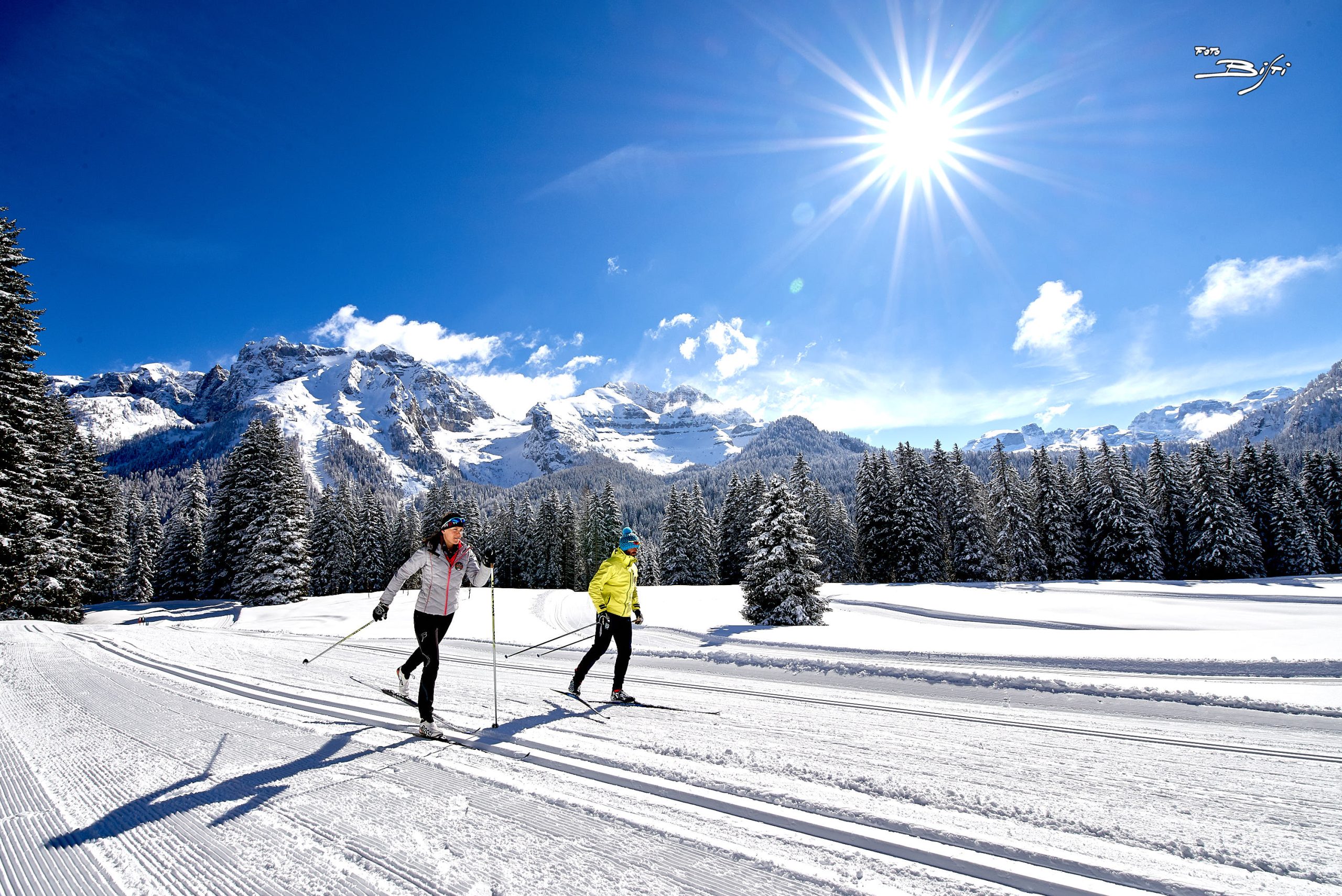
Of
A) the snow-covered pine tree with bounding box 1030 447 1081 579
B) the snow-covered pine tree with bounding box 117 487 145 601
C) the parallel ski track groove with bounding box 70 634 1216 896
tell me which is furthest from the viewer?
the snow-covered pine tree with bounding box 117 487 145 601

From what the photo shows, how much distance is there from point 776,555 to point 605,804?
16.8m

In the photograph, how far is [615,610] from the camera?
6.29 metres

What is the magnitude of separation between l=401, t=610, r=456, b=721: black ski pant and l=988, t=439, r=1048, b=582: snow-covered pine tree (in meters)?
40.0

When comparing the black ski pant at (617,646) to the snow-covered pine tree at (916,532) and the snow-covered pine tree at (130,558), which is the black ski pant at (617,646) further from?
the snow-covered pine tree at (130,558)

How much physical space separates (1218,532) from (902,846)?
46.4 meters

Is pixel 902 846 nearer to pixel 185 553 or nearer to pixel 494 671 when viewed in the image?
pixel 494 671

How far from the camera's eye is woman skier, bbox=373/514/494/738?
5.22 meters

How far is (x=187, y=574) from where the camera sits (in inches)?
1620

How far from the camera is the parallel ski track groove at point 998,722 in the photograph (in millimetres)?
4047

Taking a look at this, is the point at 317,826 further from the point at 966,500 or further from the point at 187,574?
the point at 187,574

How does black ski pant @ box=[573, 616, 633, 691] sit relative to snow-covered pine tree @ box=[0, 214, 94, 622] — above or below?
below

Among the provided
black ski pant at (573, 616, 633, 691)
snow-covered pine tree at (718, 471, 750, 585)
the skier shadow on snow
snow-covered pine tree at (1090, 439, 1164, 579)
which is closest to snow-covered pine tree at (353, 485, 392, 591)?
snow-covered pine tree at (718, 471, 750, 585)

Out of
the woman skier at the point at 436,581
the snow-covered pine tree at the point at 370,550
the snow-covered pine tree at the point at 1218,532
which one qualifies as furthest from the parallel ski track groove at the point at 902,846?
the snow-covered pine tree at the point at 370,550

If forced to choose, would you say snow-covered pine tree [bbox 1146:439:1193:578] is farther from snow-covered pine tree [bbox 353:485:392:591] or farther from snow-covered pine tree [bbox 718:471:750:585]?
snow-covered pine tree [bbox 353:485:392:591]
